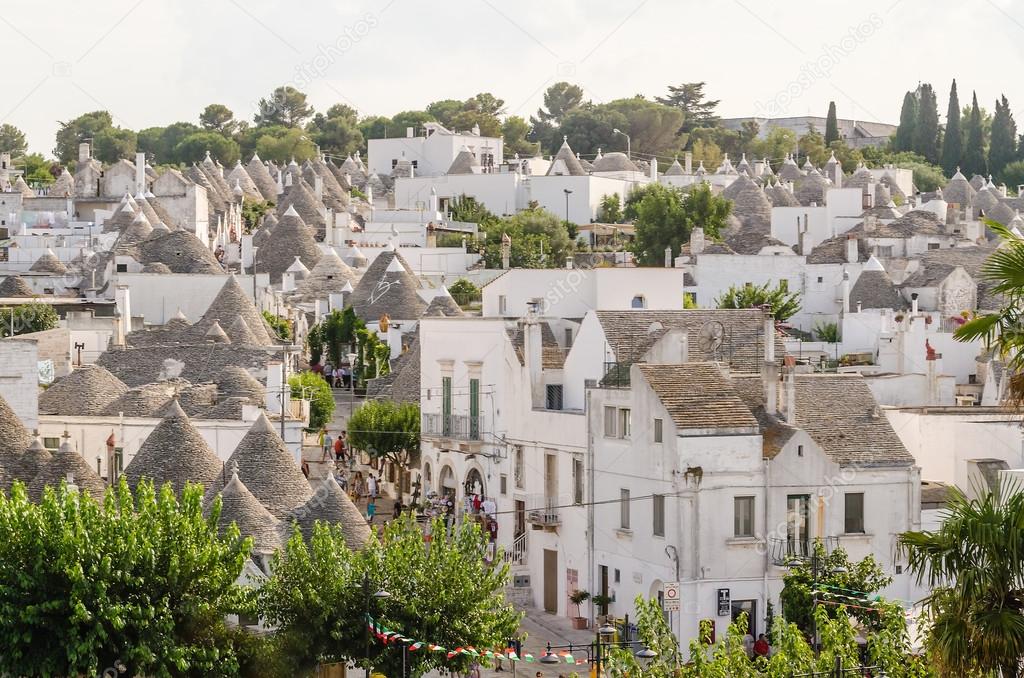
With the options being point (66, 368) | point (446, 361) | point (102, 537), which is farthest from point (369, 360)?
point (102, 537)

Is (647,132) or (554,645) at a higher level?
(647,132)

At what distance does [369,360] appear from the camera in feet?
209

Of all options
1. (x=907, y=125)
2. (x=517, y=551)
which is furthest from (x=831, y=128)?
(x=517, y=551)

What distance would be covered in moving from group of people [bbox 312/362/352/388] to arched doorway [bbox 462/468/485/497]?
1850cm

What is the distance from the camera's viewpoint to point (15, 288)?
78.5m

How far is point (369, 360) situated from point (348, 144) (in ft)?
320

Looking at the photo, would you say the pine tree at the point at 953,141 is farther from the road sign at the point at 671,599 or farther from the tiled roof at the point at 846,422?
the road sign at the point at 671,599

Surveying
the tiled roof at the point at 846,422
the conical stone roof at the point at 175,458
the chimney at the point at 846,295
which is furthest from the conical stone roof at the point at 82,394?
the chimney at the point at 846,295

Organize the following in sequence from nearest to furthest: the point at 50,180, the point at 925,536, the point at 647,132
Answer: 1. the point at 925,536
2. the point at 50,180
3. the point at 647,132

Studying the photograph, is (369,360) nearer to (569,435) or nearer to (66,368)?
(66,368)

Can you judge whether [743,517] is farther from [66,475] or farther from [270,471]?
[66,475]

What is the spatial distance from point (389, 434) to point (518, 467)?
697cm

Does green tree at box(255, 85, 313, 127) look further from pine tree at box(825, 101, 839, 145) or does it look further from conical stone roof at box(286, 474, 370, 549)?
conical stone roof at box(286, 474, 370, 549)

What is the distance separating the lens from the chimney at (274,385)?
1980 inches
